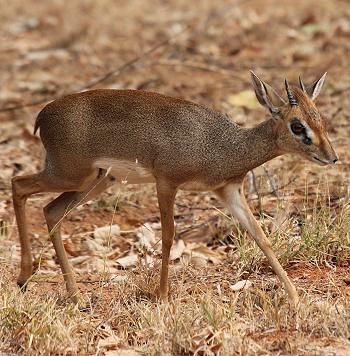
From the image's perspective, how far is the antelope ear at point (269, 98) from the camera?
570 cm

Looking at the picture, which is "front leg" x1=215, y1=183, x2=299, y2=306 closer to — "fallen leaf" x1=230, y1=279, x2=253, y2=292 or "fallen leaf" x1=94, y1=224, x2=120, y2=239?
"fallen leaf" x1=230, y1=279, x2=253, y2=292

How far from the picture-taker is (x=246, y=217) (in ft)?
19.7

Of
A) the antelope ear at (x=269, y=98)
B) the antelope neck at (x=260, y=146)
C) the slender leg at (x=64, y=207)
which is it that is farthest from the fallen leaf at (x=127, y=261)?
the antelope ear at (x=269, y=98)

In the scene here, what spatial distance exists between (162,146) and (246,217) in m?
0.69

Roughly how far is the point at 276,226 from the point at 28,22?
366 inches

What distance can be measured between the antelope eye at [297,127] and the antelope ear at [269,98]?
158 mm

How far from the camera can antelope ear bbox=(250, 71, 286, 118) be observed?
5.70 metres

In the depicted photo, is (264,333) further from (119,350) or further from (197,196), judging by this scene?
(197,196)

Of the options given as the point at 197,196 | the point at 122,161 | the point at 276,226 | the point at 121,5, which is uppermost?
the point at 122,161

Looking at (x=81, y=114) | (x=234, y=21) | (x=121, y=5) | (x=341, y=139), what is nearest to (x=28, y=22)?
(x=121, y=5)

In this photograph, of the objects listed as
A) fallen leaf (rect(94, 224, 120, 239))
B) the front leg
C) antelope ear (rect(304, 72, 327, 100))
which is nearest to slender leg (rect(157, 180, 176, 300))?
the front leg

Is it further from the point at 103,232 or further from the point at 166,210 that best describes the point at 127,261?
the point at 166,210

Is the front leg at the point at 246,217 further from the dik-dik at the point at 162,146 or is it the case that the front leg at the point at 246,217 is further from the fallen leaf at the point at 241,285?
the fallen leaf at the point at 241,285

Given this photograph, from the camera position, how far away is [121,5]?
1542 cm
